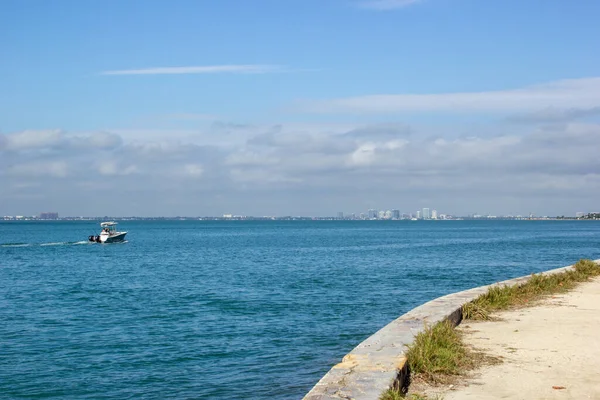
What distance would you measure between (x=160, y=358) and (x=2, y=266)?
4102 centimetres

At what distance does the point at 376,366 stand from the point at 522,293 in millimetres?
9176

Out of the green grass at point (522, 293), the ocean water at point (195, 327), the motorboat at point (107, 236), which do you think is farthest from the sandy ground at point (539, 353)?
the motorboat at point (107, 236)

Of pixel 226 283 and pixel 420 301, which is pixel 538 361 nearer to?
pixel 420 301

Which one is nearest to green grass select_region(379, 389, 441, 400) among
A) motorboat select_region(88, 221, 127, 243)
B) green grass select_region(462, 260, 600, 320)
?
green grass select_region(462, 260, 600, 320)

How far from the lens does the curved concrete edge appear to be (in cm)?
757

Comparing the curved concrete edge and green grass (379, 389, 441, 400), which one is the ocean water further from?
green grass (379, 389, 441, 400)

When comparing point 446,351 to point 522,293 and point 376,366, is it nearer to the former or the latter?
point 376,366

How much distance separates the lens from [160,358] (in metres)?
15.6

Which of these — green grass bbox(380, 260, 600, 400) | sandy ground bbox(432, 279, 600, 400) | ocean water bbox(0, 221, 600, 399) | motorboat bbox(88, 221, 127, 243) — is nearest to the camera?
sandy ground bbox(432, 279, 600, 400)

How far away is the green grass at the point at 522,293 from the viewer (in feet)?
44.6

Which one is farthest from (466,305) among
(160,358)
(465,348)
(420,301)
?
(420,301)

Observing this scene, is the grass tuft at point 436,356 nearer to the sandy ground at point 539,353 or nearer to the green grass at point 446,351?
the green grass at point 446,351

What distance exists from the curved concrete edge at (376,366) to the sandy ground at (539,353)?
659 millimetres

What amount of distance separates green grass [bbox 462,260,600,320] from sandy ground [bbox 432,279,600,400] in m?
0.49
